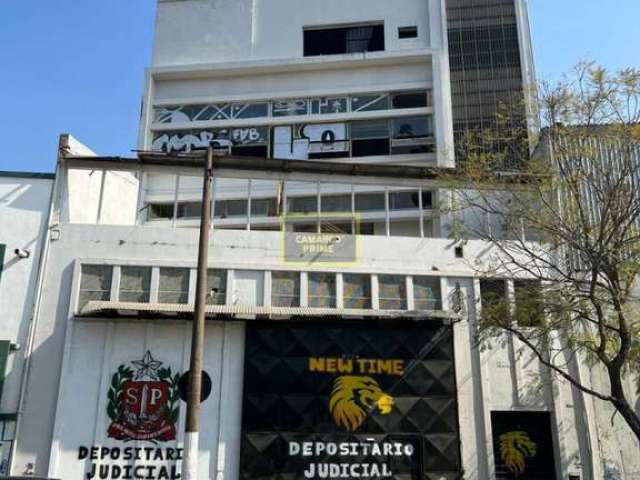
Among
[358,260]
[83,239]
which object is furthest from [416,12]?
[83,239]

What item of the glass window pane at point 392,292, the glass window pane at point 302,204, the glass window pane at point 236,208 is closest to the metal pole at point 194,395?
the glass window pane at point 392,292

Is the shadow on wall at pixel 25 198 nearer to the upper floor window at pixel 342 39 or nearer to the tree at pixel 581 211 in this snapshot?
the tree at pixel 581 211

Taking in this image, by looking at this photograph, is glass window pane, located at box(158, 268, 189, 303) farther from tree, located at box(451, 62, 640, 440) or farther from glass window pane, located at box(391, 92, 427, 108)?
glass window pane, located at box(391, 92, 427, 108)

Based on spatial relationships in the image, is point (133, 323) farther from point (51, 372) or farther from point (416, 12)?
point (416, 12)

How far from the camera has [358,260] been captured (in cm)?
1953

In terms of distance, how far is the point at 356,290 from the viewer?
63.1 feet

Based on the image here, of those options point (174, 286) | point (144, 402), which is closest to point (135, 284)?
point (174, 286)

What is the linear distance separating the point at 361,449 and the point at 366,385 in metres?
1.84

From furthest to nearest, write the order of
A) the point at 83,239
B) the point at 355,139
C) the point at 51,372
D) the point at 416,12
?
1. the point at 416,12
2. the point at 355,139
3. the point at 83,239
4. the point at 51,372

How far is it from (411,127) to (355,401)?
53.8 feet

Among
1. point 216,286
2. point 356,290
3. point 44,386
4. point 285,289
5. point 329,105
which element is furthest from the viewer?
point 329,105

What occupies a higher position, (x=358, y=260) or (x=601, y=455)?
(x=358, y=260)

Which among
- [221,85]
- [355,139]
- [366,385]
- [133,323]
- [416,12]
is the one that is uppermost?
[416,12]

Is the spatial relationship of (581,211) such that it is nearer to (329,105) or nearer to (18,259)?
(18,259)
